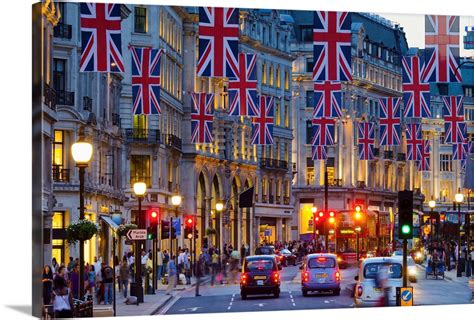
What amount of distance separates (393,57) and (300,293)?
88.4 metres

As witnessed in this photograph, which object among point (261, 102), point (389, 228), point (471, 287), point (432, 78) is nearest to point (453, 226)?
point (389, 228)

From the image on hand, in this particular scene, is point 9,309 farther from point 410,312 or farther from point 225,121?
point 225,121

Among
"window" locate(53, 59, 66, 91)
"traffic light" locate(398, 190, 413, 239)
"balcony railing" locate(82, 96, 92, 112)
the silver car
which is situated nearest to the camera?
"traffic light" locate(398, 190, 413, 239)

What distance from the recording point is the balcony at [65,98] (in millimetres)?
56812

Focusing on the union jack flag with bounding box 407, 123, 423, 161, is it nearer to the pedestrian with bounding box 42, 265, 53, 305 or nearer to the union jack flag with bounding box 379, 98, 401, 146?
the union jack flag with bounding box 379, 98, 401, 146

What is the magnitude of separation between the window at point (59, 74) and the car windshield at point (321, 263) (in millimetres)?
13273

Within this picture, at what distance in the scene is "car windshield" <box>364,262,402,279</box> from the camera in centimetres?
4103

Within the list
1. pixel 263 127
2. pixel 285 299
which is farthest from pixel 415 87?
pixel 263 127

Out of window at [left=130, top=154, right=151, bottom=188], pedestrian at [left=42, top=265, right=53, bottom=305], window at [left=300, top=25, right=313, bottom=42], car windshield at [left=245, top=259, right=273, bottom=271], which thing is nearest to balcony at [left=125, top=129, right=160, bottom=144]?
window at [left=130, top=154, right=151, bottom=188]

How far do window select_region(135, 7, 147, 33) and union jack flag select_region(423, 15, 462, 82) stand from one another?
1284 inches

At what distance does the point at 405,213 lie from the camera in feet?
120

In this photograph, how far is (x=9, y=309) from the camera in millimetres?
36188

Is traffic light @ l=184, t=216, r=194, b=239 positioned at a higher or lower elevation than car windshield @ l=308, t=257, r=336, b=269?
higher

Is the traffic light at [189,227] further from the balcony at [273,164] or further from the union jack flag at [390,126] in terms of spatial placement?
the balcony at [273,164]
